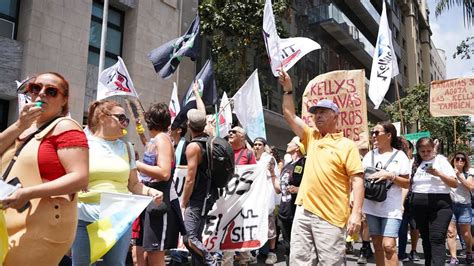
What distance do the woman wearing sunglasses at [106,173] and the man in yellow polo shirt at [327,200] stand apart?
4.40 feet

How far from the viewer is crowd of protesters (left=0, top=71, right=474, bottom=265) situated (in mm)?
2236

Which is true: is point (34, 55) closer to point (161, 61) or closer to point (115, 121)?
point (161, 61)

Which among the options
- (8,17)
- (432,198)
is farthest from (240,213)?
(8,17)

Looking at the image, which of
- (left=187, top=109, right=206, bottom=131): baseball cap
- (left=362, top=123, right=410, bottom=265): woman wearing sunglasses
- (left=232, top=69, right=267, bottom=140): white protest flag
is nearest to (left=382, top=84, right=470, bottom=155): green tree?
(left=232, top=69, right=267, bottom=140): white protest flag

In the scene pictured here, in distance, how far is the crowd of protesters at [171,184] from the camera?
2.24m

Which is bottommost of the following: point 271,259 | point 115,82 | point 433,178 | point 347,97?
point 271,259

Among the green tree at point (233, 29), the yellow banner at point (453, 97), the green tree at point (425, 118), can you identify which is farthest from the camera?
the green tree at point (425, 118)

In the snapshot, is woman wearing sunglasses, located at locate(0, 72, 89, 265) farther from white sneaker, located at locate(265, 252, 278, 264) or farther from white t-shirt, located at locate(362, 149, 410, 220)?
white sneaker, located at locate(265, 252, 278, 264)

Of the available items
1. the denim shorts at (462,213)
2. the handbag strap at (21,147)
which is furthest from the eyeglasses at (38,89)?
the denim shorts at (462,213)

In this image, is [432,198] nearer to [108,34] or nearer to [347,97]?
[347,97]

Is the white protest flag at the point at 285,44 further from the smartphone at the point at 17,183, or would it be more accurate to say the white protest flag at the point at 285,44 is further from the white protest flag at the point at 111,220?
the smartphone at the point at 17,183

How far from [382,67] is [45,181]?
24.7 ft

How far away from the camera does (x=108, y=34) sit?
50.6 feet

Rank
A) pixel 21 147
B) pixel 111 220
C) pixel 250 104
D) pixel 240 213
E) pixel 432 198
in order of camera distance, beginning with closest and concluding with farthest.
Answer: pixel 21 147 < pixel 111 220 < pixel 240 213 < pixel 432 198 < pixel 250 104
